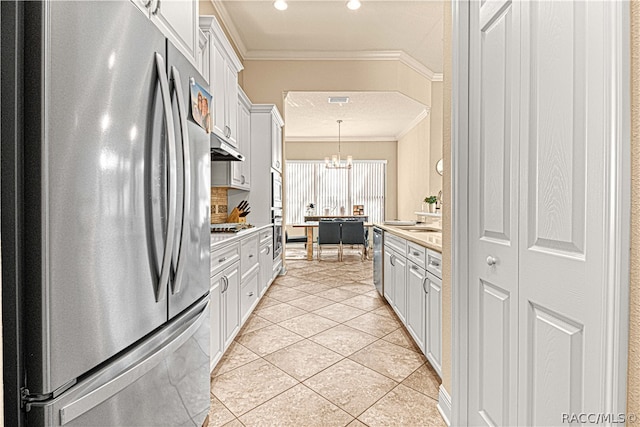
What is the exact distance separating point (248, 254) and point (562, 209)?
2.57 m

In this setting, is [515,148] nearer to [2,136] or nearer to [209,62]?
[2,136]

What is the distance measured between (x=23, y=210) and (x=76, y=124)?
0.73 feet

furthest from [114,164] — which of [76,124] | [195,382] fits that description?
[195,382]

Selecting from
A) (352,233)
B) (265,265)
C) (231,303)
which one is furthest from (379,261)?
(352,233)

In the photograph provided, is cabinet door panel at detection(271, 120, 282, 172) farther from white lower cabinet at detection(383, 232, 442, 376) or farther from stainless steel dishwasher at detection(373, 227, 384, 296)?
white lower cabinet at detection(383, 232, 442, 376)

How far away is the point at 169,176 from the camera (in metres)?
1.18

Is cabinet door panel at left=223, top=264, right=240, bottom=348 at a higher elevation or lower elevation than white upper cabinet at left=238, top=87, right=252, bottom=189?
lower

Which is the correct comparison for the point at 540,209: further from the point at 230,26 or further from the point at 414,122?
the point at 414,122

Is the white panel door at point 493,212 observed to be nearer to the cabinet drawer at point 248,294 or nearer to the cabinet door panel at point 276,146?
the cabinet drawer at point 248,294

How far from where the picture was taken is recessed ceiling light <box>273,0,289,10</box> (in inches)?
151

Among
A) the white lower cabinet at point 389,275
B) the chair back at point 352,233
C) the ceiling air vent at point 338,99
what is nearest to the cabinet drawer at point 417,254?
the white lower cabinet at point 389,275

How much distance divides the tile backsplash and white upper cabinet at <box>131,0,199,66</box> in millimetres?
2237

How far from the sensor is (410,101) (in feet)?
20.2

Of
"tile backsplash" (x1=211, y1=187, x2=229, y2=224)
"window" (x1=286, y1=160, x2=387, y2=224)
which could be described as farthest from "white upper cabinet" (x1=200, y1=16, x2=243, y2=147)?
"window" (x1=286, y1=160, x2=387, y2=224)
